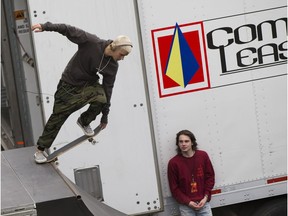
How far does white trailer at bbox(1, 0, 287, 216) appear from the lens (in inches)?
310

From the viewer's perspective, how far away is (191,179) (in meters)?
8.48

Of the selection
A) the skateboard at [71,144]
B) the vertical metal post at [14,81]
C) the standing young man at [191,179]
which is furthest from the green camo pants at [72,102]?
the vertical metal post at [14,81]

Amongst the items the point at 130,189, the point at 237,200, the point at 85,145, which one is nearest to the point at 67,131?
the point at 85,145

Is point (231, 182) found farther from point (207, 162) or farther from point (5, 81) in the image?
point (5, 81)

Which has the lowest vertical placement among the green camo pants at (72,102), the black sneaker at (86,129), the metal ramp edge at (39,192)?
the metal ramp edge at (39,192)

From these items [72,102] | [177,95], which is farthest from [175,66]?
[72,102]

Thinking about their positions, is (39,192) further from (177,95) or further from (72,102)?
(177,95)

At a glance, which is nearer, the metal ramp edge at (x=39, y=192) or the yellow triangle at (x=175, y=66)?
the metal ramp edge at (x=39, y=192)

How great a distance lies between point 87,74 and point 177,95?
1891mm

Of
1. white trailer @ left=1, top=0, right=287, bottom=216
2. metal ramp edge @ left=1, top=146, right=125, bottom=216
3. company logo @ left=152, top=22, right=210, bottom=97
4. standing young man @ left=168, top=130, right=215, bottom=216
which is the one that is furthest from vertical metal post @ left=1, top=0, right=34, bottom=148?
metal ramp edge @ left=1, top=146, right=125, bottom=216

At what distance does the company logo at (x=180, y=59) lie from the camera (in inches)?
321

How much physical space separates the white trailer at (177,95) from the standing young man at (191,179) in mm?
113

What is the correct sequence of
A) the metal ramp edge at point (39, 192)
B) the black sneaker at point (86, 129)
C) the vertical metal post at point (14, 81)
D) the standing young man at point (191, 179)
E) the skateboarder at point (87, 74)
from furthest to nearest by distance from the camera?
the vertical metal post at point (14, 81) → the standing young man at point (191, 179) → the black sneaker at point (86, 129) → the skateboarder at point (87, 74) → the metal ramp edge at point (39, 192)

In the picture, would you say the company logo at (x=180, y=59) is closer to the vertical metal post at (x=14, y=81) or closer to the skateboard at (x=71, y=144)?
the skateboard at (x=71, y=144)
